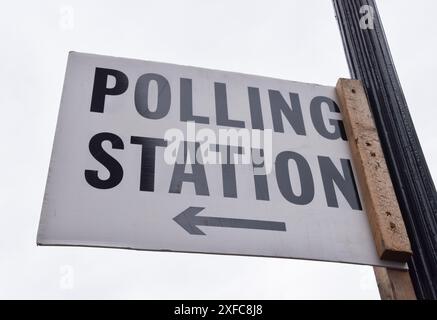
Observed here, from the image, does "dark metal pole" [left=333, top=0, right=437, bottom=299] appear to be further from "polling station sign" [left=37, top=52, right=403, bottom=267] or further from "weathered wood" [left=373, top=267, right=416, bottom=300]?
"polling station sign" [left=37, top=52, right=403, bottom=267]

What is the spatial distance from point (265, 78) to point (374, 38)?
2.42 feet

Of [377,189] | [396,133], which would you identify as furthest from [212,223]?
[396,133]

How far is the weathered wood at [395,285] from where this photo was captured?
90.1 inches

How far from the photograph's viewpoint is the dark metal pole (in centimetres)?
247

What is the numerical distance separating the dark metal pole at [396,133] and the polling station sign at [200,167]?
221mm

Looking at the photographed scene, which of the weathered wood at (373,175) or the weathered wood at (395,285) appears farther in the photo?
the weathered wood at (373,175)

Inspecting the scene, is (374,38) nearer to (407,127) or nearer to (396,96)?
(396,96)

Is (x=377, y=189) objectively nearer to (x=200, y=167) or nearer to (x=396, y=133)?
(x=396, y=133)

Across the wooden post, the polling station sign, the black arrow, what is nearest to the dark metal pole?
the wooden post

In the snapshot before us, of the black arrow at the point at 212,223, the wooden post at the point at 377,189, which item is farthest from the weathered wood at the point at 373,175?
the black arrow at the point at 212,223

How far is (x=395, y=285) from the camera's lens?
2340 mm

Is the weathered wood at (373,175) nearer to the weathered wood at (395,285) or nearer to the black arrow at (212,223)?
the weathered wood at (395,285)

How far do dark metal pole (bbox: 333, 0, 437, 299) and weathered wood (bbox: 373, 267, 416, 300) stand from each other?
0.12 meters

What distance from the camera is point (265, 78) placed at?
3.17 meters
